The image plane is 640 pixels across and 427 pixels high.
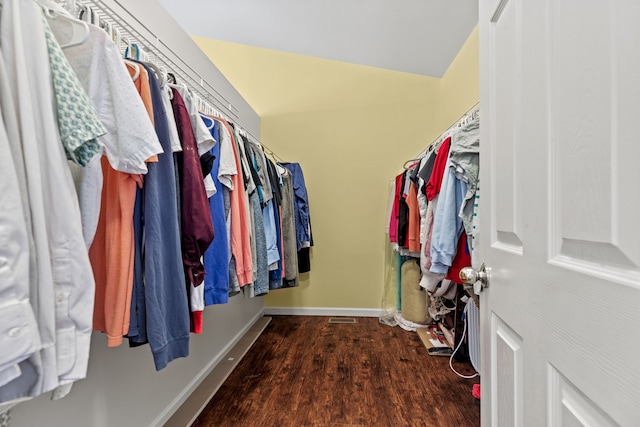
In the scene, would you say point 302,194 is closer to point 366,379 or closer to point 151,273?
point 366,379

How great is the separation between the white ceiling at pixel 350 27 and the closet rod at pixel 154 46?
37.3 inches

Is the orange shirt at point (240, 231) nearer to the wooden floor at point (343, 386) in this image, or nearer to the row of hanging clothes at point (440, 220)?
the wooden floor at point (343, 386)

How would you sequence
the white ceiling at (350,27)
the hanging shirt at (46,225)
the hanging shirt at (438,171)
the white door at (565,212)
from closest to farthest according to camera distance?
the white door at (565,212) → the hanging shirt at (46,225) → the hanging shirt at (438,171) → the white ceiling at (350,27)

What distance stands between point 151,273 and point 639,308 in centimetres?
96

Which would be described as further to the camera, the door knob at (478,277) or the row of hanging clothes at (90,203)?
the door knob at (478,277)

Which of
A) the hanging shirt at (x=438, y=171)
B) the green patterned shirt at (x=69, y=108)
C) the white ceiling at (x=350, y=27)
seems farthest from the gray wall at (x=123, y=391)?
the white ceiling at (x=350, y=27)

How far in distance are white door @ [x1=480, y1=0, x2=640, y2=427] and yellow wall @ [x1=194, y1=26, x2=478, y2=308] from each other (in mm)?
2285

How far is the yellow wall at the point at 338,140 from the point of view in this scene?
9.86 feet

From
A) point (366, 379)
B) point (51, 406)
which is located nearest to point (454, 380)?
point (366, 379)

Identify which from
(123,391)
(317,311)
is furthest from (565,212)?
(317,311)

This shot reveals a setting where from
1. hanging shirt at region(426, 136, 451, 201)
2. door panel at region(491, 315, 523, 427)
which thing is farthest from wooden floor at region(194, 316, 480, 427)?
hanging shirt at region(426, 136, 451, 201)

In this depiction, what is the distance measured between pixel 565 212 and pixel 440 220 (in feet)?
3.38

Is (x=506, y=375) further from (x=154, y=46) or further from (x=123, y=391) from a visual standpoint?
(x=154, y=46)

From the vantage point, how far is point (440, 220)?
1.48 meters
